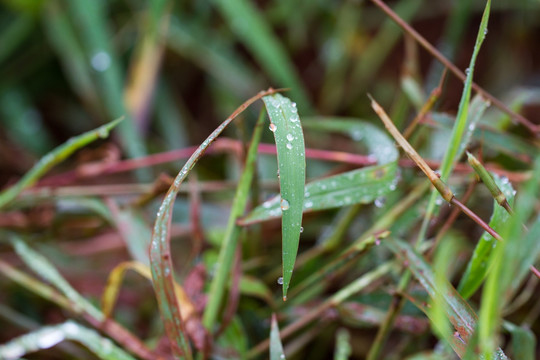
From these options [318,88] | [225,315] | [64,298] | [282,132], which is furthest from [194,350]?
[318,88]

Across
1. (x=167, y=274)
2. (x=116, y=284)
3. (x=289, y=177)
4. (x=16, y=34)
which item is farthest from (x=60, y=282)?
(x=16, y=34)

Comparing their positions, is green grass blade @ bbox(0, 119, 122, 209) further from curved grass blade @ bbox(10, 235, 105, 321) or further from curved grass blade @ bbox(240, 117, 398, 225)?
curved grass blade @ bbox(240, 117, 398, 225)

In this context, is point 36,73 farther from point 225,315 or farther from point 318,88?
point 225,315

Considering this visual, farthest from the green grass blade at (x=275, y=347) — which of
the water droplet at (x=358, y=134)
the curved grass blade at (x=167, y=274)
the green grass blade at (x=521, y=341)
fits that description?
the water droplet at (x=358, y=134)

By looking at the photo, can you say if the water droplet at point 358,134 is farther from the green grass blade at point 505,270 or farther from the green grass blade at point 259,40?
the green grass blade at point 505,270

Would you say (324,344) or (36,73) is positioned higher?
(36,73)

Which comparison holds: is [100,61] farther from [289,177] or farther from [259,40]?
[289,177]
